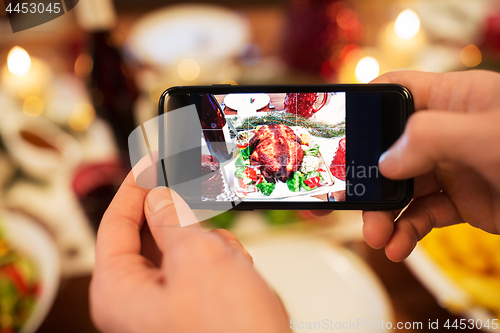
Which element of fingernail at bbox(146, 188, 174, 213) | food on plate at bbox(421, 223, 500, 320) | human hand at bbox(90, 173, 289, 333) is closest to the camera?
human hand at bbox(90, 173, 289, 333)

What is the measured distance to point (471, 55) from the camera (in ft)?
2.38

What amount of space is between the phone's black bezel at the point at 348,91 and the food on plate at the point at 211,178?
0.01 meters

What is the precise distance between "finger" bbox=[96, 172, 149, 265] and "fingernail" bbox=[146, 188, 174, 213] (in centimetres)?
3

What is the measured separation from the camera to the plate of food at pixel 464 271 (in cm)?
52

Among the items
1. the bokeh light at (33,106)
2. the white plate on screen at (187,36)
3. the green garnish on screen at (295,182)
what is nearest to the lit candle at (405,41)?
the white plate on screen at (187,36)

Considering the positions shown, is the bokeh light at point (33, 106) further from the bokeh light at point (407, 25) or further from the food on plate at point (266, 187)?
the bokeh light at point (407, 25)

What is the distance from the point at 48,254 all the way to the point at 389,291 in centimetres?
75

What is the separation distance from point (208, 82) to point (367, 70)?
43 centimetres

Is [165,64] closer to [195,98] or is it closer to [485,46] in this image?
[195,98]

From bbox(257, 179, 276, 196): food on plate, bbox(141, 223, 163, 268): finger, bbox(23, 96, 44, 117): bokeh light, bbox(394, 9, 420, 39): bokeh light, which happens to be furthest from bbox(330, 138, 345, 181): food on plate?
bbox(23, 96, 44, 117): bokeh light

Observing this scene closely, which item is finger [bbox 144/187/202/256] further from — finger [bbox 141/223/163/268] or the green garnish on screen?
the green garnish on screen

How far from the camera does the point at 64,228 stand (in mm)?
594

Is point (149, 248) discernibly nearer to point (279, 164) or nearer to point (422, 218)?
point (279, 164)

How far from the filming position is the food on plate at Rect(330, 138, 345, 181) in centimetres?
41
